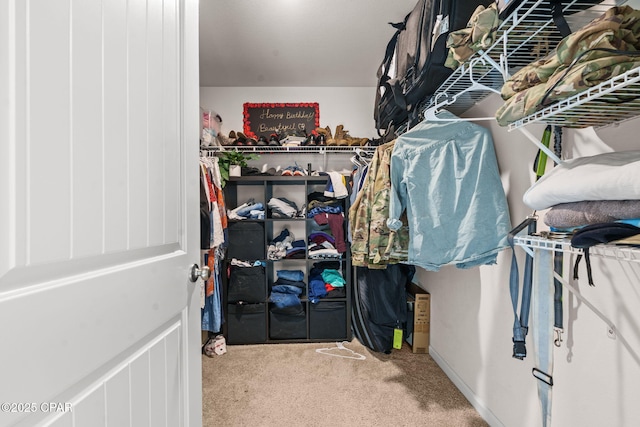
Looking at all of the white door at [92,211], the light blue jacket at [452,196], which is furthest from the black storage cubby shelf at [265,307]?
the white door at [92,211]

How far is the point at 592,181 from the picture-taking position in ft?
2.24

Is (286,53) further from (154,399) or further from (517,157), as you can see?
(154,399)

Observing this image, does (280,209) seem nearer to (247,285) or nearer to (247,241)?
(247,241)

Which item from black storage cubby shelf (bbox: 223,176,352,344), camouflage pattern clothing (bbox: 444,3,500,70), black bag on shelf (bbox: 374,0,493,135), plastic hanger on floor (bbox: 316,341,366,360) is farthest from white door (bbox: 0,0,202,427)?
black storage cubby shelf (bbox: 223,176,352,344)

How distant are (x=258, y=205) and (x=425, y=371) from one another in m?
1.79

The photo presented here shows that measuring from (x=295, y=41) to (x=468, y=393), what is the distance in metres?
2.56

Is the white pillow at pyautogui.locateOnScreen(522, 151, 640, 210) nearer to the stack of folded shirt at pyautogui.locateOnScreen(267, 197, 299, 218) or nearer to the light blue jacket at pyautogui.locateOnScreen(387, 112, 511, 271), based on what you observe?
the light blue jacket at pyautogui.locateOnScreen(387, 112, 511, 271)

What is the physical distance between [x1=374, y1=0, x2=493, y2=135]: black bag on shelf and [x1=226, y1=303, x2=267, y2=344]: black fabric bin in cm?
185

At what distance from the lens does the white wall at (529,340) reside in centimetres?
94

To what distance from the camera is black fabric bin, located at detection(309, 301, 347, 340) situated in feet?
8.85

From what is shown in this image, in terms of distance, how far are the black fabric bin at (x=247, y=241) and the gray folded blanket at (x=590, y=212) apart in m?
2.15

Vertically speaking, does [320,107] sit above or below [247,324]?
above

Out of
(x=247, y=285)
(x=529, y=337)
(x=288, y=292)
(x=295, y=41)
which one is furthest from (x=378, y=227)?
(x=295, y=41)

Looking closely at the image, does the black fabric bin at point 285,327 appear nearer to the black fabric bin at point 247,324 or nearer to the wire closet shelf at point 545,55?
the black fabric bin at point 247,324
